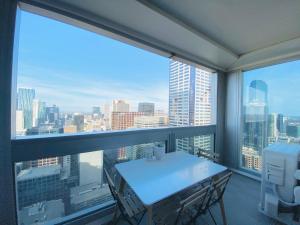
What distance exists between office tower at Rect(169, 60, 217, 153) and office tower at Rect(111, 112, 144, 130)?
2.61 feet

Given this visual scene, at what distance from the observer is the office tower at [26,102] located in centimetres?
147

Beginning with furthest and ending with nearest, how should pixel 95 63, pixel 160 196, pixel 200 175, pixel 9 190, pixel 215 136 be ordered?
pixel 215 136, pixel 95 63, pixel 200 175, pixel 9 190, pixel 160 196

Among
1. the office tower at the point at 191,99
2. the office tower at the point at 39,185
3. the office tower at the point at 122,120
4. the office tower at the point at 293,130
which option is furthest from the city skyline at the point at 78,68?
the office tower at the point at 293,130

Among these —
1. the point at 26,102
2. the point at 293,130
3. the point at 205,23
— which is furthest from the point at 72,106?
the point at 293,130

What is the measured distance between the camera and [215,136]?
11.0ft

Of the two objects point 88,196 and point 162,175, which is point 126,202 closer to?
point 162,175

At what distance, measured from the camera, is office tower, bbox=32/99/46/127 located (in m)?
1.54

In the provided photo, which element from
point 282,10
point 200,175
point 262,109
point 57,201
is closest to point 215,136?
point 262,109

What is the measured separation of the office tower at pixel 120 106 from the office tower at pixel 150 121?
0.71 ft

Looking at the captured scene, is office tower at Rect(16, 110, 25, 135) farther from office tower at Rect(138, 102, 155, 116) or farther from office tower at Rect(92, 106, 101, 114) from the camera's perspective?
office tower at Rect(138, 102, 155, 116)

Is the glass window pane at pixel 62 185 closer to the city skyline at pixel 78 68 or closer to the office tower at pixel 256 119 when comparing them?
the city skyline at pixel 78 68

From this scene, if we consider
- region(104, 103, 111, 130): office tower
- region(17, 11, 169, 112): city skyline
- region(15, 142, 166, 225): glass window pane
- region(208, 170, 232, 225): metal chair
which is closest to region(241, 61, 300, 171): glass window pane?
region(208, 170, 232, 225): metal chair

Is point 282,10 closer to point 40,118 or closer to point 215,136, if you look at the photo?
point 215,136

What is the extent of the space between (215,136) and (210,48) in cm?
187
